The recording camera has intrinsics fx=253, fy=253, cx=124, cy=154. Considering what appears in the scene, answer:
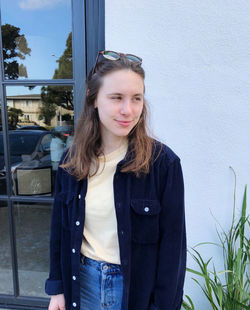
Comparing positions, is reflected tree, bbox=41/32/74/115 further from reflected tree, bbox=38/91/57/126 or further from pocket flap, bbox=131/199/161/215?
pocket flap, bbox=131/199/161/215

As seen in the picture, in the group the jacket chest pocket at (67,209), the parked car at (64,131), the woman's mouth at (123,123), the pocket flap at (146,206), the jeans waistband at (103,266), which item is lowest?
the jeans waistband at (103,266)


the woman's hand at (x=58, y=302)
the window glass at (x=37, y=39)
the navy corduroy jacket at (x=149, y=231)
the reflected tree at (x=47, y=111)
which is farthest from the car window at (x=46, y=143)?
the woman's hand at (x=58, y=302)

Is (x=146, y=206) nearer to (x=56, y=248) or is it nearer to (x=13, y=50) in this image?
(x=56, y=248)

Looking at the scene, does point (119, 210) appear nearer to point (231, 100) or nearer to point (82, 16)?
point (231, 100)

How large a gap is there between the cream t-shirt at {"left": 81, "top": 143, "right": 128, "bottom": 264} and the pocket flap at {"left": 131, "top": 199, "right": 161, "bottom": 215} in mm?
91

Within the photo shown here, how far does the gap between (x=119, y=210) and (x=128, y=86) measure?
Answer: 469 mm

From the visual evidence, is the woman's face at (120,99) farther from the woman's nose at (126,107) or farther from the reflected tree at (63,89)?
the reflected tree at (63,89)

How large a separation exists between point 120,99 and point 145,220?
475 mm

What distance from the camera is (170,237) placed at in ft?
3.18

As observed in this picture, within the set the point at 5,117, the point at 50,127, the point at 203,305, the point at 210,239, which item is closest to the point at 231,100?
the point at 210,239

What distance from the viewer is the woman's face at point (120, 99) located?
911mm

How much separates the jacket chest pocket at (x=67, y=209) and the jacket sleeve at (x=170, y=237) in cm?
40

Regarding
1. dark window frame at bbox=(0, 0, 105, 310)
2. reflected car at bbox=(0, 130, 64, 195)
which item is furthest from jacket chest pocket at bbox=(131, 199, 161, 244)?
reflected car at bbox=(0, 130, 64, 195)

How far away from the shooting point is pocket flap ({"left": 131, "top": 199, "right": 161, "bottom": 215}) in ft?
3.18
